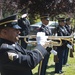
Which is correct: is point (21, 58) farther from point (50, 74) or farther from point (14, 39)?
point (50, 74)

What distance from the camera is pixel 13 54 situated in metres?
2.82

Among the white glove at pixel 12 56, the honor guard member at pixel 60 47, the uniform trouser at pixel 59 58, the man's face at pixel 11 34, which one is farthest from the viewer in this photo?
the uniform trouser at pixel 59 58

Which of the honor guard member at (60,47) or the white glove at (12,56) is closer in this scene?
the white glove at (12,56)

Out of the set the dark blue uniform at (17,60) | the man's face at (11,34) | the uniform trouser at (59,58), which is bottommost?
the uniform trouser at (59,58)

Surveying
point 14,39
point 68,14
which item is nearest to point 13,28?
point 14,39

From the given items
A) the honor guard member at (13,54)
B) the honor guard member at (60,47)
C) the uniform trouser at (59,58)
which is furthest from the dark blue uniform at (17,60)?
the uniform trouser at (59,58)

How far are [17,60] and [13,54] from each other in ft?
0.26

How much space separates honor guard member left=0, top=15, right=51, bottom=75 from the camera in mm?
2859

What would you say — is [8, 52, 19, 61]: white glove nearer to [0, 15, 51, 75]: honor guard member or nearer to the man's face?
[0, 15, 51, 75]: honor guard member

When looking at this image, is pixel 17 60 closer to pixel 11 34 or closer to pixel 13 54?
pixel 13 54

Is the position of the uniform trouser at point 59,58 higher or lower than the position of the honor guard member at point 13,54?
lower

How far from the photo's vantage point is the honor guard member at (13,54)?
2.86 meters

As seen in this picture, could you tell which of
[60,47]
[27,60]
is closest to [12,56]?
[27,60]

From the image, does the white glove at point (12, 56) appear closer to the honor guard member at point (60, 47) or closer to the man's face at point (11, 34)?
the man's face at point (11, 34)
